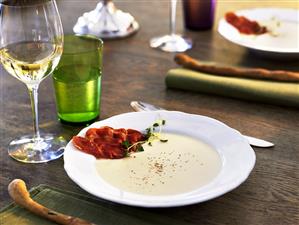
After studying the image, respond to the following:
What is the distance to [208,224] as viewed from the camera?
768 mm

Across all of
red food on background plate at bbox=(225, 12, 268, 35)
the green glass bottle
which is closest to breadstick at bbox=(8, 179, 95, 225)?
the green glass bottle

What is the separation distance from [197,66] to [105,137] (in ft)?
1.22

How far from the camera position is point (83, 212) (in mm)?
779

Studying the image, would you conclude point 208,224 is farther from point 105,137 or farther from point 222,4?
point 222,4

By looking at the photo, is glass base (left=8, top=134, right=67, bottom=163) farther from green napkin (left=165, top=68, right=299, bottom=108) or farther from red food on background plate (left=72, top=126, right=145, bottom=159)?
green napkin (left=165, top=68, right=299, bottom=108)

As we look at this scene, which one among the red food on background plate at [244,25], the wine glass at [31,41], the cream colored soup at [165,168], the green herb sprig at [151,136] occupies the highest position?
the wine glass at [31,41]

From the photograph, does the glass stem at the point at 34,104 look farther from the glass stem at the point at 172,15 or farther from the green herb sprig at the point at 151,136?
the glass stem at the point at 172,15

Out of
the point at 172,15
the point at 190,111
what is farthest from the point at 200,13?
the point at 190,111

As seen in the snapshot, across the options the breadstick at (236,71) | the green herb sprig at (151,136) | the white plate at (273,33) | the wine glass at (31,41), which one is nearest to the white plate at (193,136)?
the green herb sprig at (151,136)

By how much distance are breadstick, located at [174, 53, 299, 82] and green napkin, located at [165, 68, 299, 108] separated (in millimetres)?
13

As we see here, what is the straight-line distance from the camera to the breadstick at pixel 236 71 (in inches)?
45.4

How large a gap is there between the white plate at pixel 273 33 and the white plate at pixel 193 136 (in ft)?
1.28

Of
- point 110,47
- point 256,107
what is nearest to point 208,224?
point 256,107

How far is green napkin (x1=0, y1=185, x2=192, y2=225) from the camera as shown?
0.76m
